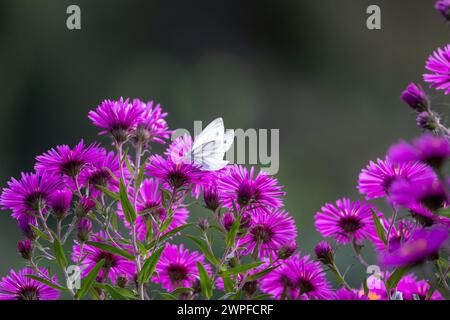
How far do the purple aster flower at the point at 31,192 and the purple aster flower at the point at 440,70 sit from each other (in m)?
0.35

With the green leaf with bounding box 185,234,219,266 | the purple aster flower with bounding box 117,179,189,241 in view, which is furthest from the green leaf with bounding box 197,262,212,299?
the purple aster flower with bounding box 117,179,189,241

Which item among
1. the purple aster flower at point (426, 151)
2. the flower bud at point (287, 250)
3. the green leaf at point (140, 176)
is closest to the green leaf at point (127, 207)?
the green leaf at point (140, 176)

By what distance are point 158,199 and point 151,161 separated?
0.30 feet

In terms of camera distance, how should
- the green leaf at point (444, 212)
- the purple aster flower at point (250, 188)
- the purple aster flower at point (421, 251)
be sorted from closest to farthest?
the purple aster flower at point (421, 251) < the green leaf at point (444, 212) < the purple aster flower at point (250, 188)

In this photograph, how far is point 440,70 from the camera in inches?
20.6

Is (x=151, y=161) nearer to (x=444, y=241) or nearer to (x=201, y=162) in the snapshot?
(x=201, y=162)

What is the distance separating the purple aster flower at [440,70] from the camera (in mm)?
521

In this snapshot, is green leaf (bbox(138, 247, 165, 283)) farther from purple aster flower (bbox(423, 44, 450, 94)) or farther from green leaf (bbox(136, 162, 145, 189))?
purple aster flower (bbox(423, 44, 450, 94))

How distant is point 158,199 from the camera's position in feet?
2.14

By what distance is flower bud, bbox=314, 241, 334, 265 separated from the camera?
1.86 ft

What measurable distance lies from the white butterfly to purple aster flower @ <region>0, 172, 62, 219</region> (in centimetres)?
12

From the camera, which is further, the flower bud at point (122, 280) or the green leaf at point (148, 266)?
the flower bud at point (122, 280)

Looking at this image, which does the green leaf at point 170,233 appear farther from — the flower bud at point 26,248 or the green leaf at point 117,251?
the flower bud at point 26,248
